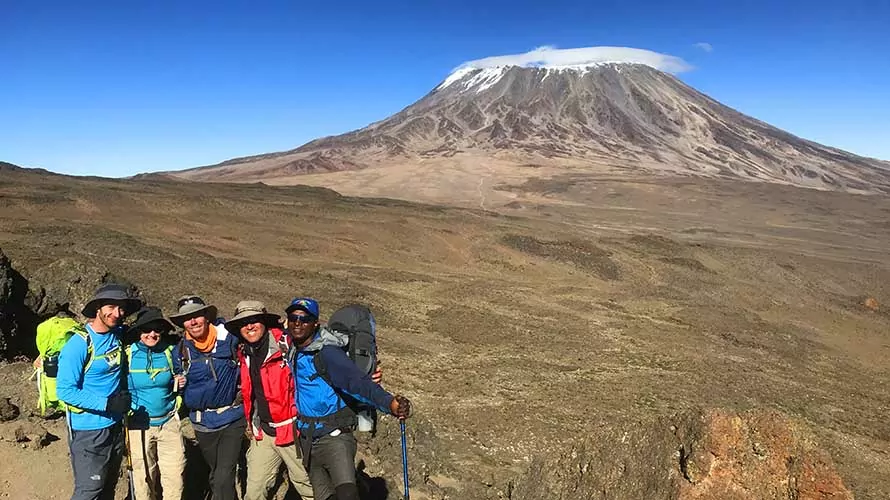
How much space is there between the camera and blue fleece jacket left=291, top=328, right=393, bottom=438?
3.35 m

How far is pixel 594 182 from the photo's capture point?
60.8 metres

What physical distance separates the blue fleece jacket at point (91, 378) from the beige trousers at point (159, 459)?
36 cm

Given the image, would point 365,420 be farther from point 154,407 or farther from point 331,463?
point 154,407

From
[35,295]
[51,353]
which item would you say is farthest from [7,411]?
[35,295]

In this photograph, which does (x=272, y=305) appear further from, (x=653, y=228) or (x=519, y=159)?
(x=519, y=159)

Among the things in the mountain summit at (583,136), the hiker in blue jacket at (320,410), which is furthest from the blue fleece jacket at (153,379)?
the mountain summit at (583,136)

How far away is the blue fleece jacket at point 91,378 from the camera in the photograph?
11.5 ft

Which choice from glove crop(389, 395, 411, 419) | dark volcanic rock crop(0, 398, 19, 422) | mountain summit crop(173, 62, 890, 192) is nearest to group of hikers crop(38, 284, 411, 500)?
glove crop(389, 395, 411, 419)

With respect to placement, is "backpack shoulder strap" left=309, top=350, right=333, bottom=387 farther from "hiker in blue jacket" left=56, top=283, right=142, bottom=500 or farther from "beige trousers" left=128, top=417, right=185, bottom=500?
"beige trousers" left=128, top=417, right=185, bottom=500

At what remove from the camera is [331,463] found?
3.66 m

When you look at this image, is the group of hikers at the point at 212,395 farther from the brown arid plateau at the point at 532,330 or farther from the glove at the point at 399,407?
the brown arid plateau at the point at 532,330

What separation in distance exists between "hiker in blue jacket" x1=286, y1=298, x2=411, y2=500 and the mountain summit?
7196cm

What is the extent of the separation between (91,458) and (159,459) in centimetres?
52

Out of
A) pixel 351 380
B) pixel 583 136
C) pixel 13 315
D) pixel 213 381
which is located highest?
pixel 583 136
